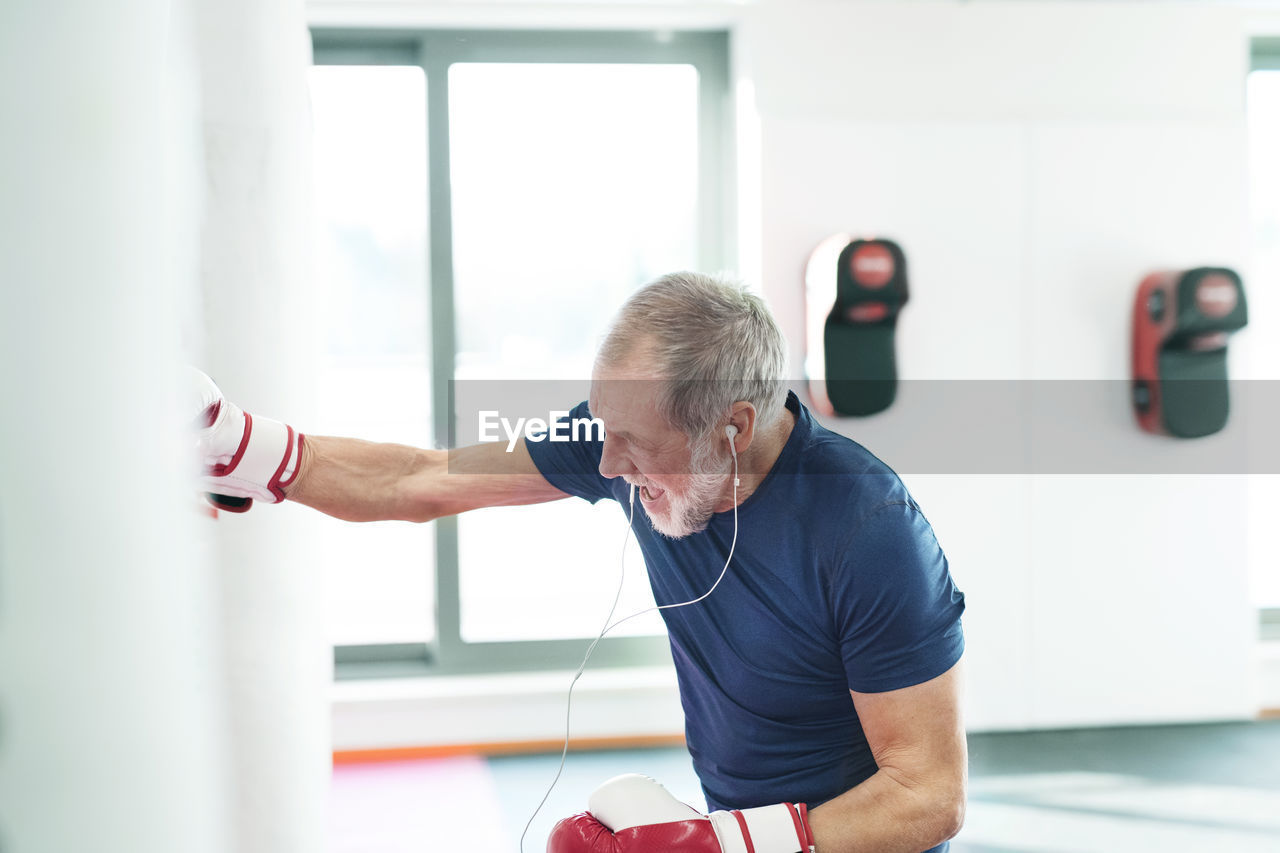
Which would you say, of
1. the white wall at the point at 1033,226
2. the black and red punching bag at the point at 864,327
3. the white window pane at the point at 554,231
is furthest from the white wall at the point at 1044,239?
the white window pane at the point at 554,231

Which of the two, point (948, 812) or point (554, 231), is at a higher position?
point (554, 231)

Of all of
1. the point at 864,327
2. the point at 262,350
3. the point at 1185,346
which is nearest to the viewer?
the point at 262,350

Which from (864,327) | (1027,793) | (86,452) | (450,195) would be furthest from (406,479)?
(1027,793)

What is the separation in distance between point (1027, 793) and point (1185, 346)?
1554 millimetres

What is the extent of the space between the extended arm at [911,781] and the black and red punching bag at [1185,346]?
2.45 m

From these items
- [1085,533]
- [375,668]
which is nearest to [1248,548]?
[1085,533]

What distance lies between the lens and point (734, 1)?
10.6ft

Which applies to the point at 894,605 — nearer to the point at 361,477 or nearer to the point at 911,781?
the point at 911,781

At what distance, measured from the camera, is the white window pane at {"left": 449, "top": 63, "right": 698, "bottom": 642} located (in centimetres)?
341

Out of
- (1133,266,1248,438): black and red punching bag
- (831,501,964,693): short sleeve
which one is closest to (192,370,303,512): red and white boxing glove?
(831,501,964,693): short sleeve

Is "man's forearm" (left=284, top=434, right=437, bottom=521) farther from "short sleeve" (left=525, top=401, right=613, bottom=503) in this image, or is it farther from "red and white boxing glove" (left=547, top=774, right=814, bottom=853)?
"red and white boxing glove" (left=547, top=774, right=814, bottom=853)

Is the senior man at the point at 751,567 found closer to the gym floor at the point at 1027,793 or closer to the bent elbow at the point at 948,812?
the bent elbow at the point at 948,812

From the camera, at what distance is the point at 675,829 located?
126cm

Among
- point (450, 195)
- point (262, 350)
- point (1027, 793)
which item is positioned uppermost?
point (450, 195)
